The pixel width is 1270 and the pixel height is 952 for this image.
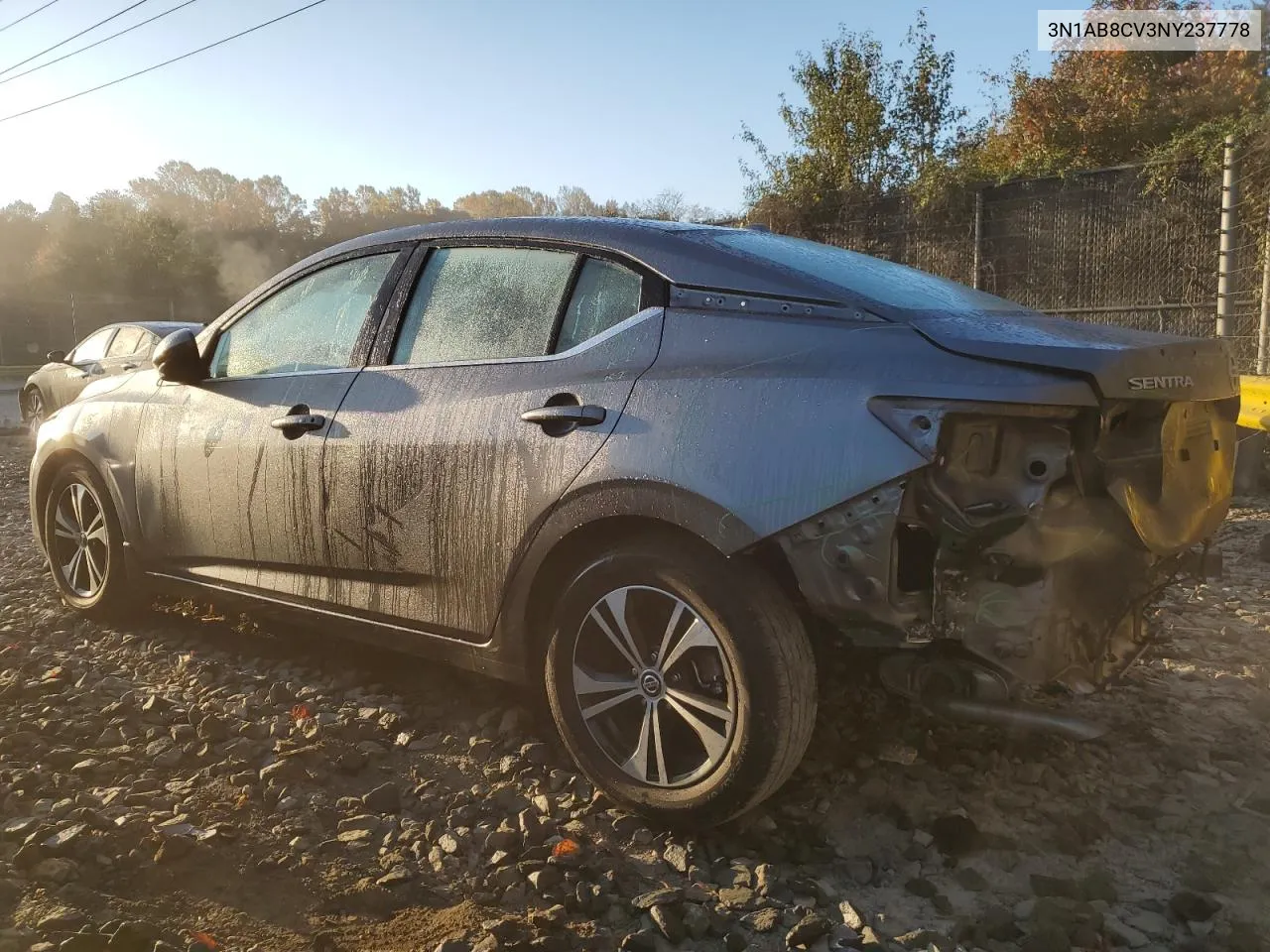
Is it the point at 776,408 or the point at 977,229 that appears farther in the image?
the point at 977,229

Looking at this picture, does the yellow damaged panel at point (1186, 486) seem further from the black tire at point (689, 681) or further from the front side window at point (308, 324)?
the front side window at point (308, 324)

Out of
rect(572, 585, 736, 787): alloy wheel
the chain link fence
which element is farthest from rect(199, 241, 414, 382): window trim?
the chain link fence

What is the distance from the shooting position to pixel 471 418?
2.92 meters

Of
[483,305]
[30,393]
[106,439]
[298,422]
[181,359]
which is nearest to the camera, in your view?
[483,305]

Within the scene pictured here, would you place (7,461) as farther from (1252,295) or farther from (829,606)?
(1252,295)

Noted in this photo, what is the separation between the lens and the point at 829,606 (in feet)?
7.52

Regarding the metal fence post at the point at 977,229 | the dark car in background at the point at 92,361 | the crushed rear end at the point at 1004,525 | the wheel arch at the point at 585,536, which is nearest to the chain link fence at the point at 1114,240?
the metal fence post at the point at 977,229

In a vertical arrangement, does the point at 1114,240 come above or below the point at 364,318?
above

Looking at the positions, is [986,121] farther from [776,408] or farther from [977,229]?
[776,408]

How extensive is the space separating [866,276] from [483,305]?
46.1 inches

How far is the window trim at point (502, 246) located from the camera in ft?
8.98

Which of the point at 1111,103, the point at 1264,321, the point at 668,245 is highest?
the point at 1111,103

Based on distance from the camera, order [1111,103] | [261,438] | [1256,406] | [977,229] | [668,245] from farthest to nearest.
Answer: [1111,103]
[977,229]
[1256,406]
[261,438]
[668,245]

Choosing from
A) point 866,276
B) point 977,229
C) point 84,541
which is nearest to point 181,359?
point 84,541
